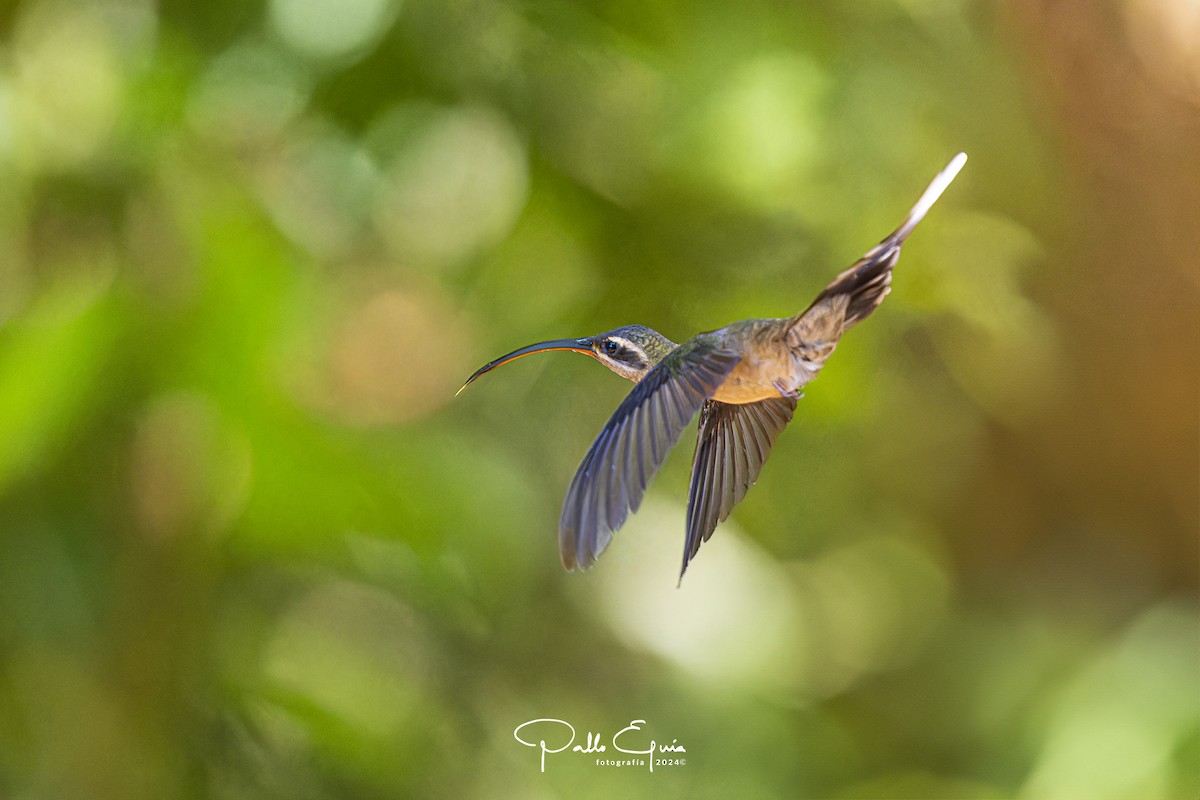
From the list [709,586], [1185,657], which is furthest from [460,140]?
[1185,657]

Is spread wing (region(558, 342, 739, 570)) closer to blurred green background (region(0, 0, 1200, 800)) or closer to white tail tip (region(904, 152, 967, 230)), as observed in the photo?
white tail tip (region(904, 152, 967, 230))

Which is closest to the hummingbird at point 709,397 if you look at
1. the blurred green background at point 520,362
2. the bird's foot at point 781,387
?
the bird's foot at point 781,387

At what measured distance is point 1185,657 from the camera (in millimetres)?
1801

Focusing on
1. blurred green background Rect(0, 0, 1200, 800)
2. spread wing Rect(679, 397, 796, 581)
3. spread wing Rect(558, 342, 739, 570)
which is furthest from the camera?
blurred green background Rect(0, 0, 1200, 800)

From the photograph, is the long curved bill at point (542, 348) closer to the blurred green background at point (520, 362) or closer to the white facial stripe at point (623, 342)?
the white facial stripe at point (623, 342)

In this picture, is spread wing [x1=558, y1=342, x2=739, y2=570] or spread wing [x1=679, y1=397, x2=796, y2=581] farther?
spread wing [x1=679, y1=397, x2=796, y2=581]

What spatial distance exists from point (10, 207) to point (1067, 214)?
61.3 inches

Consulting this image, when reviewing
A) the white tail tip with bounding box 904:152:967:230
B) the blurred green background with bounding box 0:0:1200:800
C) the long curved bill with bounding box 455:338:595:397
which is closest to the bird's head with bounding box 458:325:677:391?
the long curved bill with bounding box 455:338:595:397

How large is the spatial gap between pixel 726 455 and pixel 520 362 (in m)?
1.04

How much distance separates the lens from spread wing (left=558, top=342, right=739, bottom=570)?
0.31 metres

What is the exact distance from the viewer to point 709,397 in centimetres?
36

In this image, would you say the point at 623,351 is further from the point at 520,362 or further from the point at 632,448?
the point at 520,362

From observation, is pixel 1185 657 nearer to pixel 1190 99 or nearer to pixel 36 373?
pixel 1190 99

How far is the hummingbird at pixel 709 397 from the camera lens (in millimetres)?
320
